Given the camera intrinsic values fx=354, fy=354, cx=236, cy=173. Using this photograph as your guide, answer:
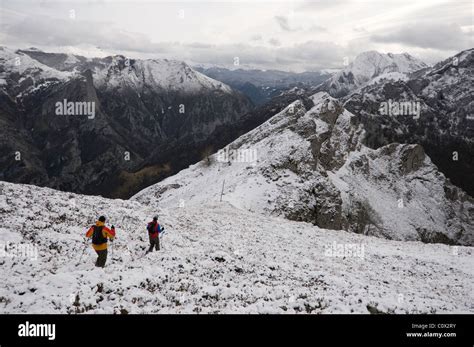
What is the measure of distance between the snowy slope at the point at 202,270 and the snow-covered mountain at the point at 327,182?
19459 mm

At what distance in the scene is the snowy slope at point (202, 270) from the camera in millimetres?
13188

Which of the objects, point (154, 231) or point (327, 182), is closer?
point (154, 231)

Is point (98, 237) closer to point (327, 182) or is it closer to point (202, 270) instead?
point (202, 270)

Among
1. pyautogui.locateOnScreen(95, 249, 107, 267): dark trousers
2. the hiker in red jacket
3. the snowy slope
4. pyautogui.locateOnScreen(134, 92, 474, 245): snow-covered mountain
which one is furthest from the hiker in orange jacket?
pyautogui.locateOnScreen(134, 92, 474, 245): snow-covered mountain

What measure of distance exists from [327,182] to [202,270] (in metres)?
47.3

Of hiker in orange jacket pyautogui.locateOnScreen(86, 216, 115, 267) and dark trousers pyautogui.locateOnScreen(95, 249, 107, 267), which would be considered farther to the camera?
dark trousers pyautogui.locateOnScreen(95, 249, 107, 267)

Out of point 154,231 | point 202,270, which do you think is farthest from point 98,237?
point 202,270

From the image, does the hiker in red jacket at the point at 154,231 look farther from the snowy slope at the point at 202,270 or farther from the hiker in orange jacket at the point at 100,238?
the hiker in orange jacket at the point at 100,238

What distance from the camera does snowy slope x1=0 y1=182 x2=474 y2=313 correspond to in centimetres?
1319

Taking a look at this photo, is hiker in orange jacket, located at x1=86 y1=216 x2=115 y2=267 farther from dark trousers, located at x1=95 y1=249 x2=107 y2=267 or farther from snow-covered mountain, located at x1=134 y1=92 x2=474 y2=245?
snow-covered mountain, located at x1=134 y1=92 x2=474 y2=245

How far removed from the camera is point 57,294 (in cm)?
1267

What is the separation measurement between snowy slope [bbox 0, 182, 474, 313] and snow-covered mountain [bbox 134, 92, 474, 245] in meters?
19.5

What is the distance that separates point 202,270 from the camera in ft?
58.1
